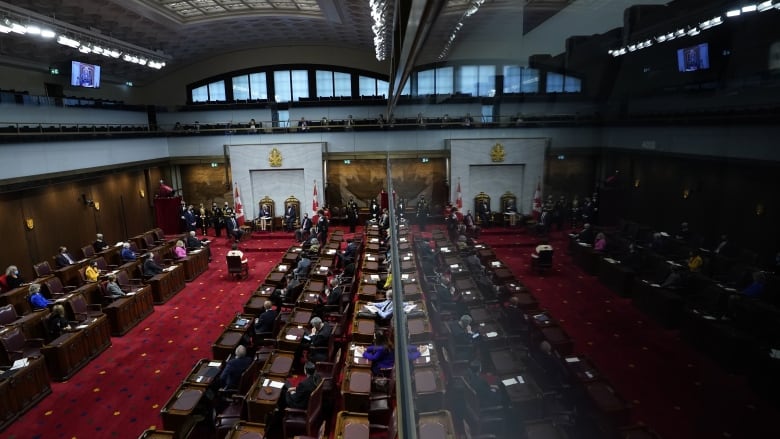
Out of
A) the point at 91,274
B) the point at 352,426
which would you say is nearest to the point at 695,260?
the point at 352,426

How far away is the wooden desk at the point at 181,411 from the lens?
19.4ft

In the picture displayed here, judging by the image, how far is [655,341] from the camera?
0.64 m

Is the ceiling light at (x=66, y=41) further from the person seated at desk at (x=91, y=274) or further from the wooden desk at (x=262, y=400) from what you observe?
the wooden desk at (x=262, y=400)

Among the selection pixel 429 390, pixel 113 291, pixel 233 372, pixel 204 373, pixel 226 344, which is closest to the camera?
pixel 429 390

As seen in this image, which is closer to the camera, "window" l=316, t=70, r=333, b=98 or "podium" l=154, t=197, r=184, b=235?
"podium" l=154, t=197, r=184, b=235

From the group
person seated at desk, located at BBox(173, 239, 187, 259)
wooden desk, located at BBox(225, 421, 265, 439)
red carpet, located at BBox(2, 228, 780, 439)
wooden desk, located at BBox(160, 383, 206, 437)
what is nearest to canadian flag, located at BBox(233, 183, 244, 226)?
person seated at desk, located at BBox(173, 239, 187, 259)

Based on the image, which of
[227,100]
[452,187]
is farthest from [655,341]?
[227,100]

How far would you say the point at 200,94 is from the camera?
93.5 feet

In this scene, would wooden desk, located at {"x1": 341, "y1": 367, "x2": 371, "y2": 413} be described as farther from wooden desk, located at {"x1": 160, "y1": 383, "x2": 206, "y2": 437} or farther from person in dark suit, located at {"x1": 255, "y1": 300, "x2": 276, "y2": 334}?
person in dark suit, located at {"x1": 255, "y1": 300, "x2": 276, "y2": 334}

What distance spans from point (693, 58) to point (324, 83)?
29.5m

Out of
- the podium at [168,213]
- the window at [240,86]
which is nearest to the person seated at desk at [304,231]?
the podium at [168,213]

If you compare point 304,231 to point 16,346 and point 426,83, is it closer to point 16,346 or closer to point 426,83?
point 16,346

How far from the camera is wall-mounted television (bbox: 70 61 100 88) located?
19.2 meters

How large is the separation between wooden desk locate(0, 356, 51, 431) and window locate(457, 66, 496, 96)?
881 centimetres
